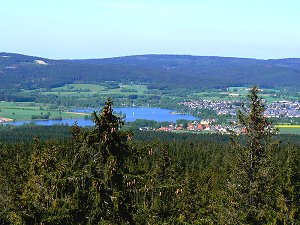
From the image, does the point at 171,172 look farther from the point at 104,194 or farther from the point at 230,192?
the point at 104,194

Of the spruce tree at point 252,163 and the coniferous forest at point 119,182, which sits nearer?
the coniferous forest at point 119,182

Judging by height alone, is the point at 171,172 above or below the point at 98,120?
below

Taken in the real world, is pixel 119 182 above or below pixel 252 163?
above

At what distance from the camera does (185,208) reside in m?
32.4

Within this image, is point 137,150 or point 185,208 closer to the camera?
point 137,150

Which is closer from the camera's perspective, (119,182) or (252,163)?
(119,182)

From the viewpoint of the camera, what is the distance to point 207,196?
37.3m

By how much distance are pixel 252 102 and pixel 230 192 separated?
380cm

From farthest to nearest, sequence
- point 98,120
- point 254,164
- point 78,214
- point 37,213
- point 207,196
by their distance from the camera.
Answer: point 207,196, point 254,164, point 37,213, point 78,214, point 98,120

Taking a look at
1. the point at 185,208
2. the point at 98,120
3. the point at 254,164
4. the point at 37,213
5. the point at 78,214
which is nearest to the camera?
the point at 98,120

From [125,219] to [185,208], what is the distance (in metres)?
20.3

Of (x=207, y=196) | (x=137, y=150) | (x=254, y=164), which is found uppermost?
(x=137, y=150)

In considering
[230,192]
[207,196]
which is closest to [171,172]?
[207,196]

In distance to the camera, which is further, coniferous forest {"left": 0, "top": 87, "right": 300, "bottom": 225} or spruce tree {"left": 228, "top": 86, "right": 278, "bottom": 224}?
spruce tree {"left": 228, "top": 86, "right": 278, "bottom": 224}
